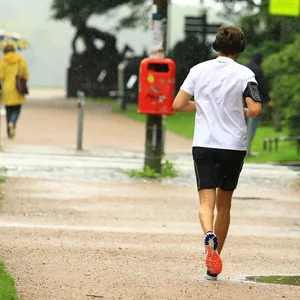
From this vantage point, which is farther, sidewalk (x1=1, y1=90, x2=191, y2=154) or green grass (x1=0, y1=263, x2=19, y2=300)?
sidewalk (x1=1, y1=90, x2=191, y2=154)

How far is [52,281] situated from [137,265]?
995mm

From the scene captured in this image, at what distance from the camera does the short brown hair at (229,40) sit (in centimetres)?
767

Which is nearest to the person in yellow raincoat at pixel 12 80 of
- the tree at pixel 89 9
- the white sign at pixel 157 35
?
the white sign at pixel 157 35

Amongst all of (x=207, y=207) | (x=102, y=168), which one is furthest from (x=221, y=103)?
(x=102, y=168)

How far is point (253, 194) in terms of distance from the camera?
14188 mm

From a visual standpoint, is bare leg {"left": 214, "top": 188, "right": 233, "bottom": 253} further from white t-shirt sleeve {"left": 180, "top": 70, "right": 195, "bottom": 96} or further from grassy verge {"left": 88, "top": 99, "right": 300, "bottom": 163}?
grassy verge {"left": 88, "top": 99, "right": 300, "bottom": 163}

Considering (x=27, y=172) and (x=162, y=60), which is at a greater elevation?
(x=162, y=60)

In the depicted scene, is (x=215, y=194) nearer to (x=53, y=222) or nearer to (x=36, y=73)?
(x=53, y=222)

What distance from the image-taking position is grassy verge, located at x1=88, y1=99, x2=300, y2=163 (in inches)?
786

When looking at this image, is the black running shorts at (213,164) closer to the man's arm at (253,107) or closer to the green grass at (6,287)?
the man's arm at (253,107)

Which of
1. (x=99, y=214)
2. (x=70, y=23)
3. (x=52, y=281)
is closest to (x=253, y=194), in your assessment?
(x=99, y=214)

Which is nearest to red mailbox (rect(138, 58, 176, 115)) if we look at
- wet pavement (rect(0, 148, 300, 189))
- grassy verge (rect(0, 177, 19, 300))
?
wet pavement (rect(0, 148, 300, 189))

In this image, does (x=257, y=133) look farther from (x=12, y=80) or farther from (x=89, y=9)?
(x=89, y=9)

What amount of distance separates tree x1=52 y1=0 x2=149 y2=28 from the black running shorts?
38105mm
